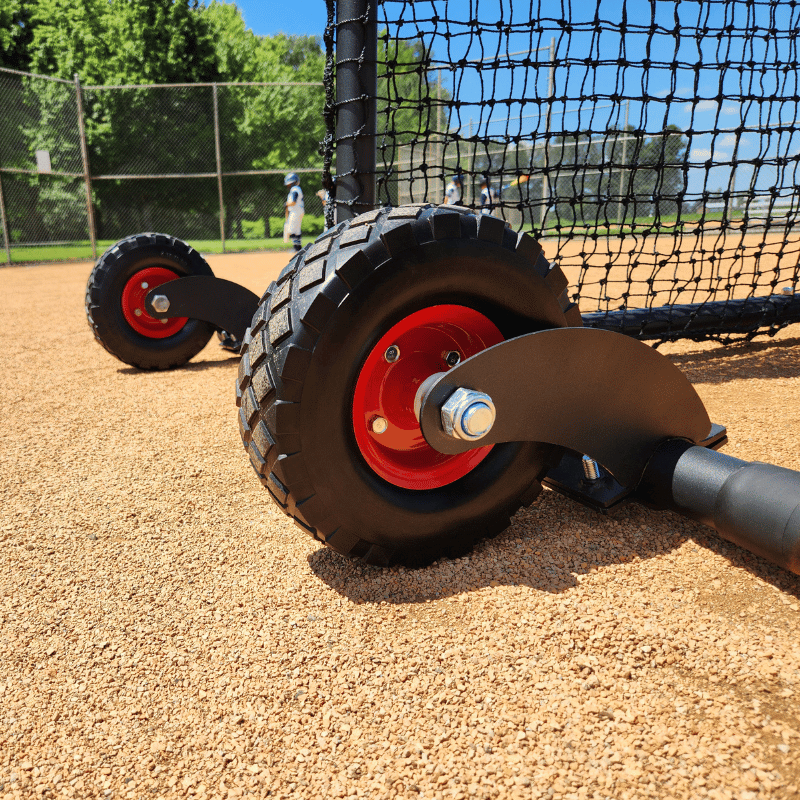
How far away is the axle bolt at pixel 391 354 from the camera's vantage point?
1.67 meters

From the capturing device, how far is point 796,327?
16.7 ft

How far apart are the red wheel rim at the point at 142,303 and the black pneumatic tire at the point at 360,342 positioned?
117 inches

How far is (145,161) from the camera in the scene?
814 inches

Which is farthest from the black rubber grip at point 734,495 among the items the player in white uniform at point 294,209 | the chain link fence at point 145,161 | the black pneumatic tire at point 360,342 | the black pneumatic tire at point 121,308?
the chain link fence at point 145,161

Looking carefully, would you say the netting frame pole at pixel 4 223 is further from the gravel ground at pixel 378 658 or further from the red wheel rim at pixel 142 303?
the gravel ground at pixel 378 658

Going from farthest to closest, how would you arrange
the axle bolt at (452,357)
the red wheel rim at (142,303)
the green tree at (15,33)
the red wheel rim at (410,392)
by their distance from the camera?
the green tree at (15,33)
the red wheel rim at (142,303)
the axle bolt at (452,357)
the red wheel rim at (410,392)

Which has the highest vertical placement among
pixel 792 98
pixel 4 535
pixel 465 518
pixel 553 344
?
pixel 792 98

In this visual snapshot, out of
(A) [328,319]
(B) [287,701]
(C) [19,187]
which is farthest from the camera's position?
(C) [19,187]

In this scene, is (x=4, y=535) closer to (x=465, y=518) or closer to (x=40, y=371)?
(x=465, y=518)

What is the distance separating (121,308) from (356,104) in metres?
2.51

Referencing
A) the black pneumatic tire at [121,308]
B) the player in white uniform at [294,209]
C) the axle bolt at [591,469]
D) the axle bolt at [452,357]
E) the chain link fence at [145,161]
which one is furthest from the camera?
the chain link fence at [145,161]

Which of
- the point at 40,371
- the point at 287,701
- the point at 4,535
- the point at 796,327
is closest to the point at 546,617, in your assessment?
the point at 287,701

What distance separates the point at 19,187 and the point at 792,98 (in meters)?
17.1

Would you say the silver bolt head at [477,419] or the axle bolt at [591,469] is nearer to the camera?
the silver bolt head at [477,419]
